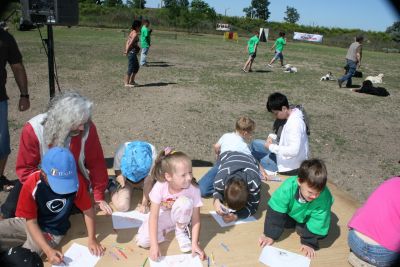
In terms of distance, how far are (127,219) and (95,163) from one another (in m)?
0.55

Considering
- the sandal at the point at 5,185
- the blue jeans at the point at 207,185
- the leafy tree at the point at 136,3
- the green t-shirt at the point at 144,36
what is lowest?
the sandal at the point at 5,185

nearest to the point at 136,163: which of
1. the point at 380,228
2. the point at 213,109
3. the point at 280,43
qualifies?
the point at 380,228

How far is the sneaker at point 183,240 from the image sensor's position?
8.74ft

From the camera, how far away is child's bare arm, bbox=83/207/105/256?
2516 mm

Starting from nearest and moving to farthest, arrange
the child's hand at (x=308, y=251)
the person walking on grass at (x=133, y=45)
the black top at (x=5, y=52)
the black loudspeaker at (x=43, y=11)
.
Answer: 1. the child's hand at (x=308, y=251)
2. the black top at (x=5, y=52)
3. the black loudspeaker at (x=43, y=11)
4. the person walking on grass at (x=133, y=45)

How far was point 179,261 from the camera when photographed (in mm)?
2562

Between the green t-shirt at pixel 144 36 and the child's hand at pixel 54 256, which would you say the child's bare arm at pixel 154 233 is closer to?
the child's hand at pixel 54 256

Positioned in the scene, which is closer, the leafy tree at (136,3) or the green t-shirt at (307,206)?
the green t-shirt at (307,206)

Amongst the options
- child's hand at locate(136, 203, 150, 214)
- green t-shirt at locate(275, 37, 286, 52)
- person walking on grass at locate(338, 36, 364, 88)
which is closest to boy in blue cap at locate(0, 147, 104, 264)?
child's hand at locate(136, 203, 150, 214)

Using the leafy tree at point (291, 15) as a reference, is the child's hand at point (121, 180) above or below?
below

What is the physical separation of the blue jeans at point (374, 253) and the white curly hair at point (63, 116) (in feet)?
7.22

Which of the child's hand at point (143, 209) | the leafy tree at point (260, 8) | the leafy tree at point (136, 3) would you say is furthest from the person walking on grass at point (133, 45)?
the leafy tree at point (260, 8)

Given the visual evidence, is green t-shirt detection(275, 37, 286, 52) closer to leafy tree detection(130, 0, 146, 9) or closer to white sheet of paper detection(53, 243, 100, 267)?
white sheet of paper detection(53, 243, 100, 267)

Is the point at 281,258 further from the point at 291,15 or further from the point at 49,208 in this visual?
the point at 291,15
